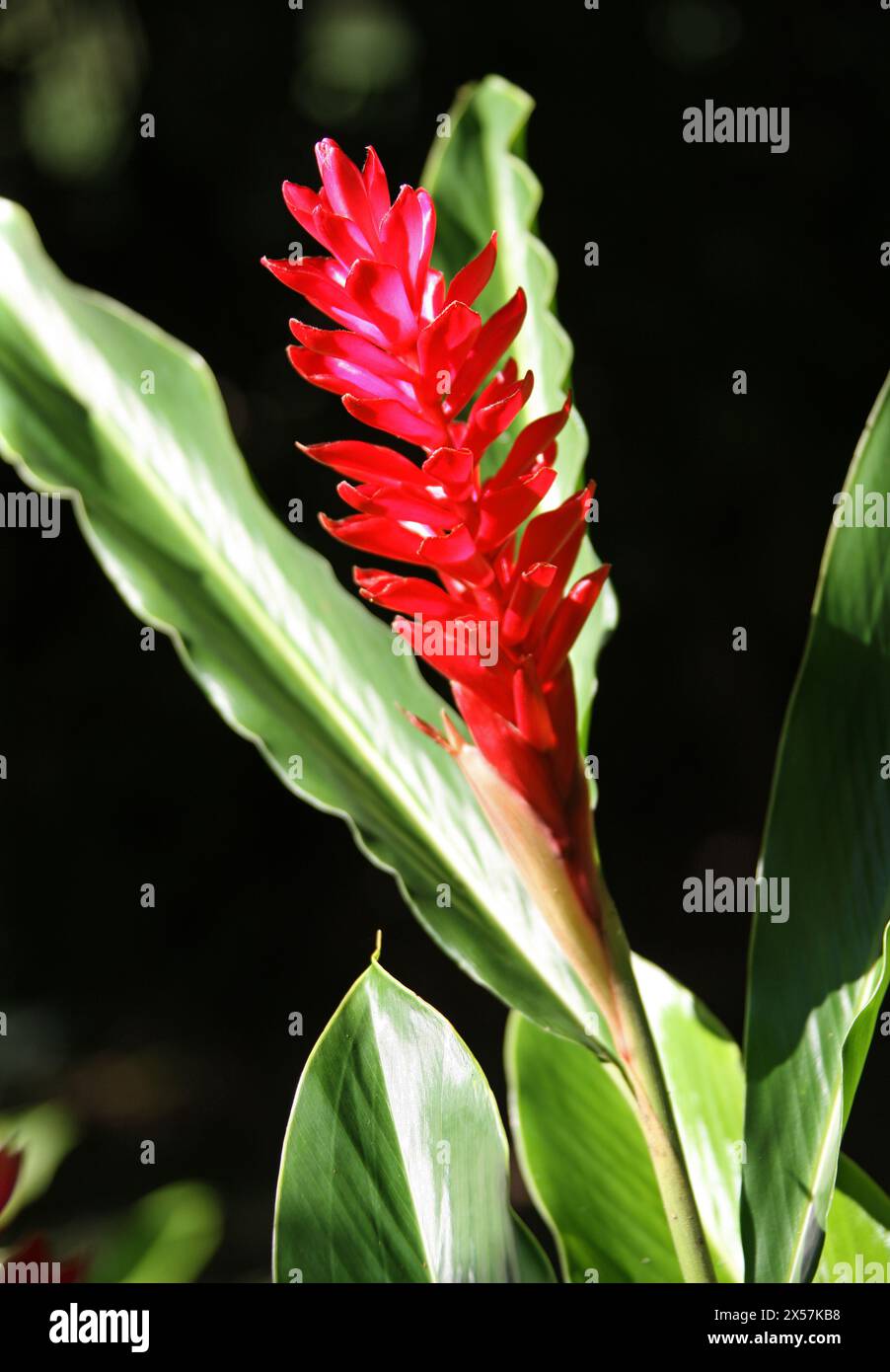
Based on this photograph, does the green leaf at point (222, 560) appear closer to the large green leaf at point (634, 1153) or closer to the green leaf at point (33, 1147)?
the large green leaf at point (634, 1153)

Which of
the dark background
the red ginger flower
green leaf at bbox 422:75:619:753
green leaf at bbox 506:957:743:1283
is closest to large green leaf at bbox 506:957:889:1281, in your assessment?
green leaf at bbox 506:957:743:1283

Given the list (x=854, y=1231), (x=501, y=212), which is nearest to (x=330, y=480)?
(x=501, y=212)

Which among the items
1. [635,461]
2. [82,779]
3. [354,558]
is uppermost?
[635,461]

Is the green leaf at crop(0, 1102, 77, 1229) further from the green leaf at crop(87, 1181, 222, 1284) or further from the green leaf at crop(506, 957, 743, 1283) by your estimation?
the green leaf at crop(506, 957, 743, 1283)

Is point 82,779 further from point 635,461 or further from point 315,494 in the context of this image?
point 635,461

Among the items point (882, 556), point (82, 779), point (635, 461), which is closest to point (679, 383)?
point (635, 461)

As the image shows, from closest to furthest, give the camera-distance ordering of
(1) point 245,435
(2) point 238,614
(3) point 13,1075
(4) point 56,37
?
(2) point 238,614
(4) point 56,37
(3) point 13,1075
(1) point 245,435

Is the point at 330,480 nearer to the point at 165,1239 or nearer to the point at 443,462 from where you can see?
the point at 165,1239
